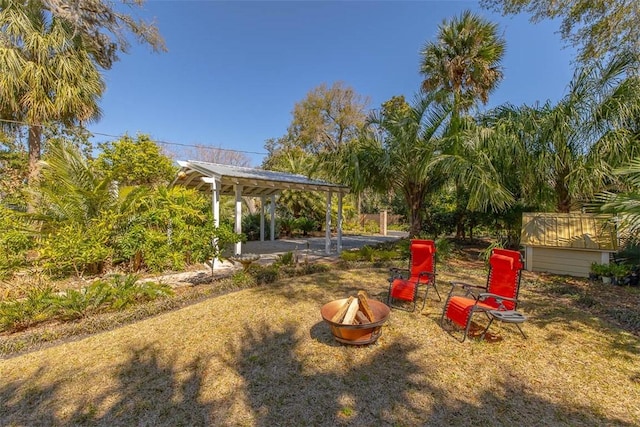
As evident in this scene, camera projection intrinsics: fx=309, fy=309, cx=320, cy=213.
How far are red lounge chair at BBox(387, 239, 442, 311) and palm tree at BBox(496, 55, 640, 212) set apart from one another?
14.7ft

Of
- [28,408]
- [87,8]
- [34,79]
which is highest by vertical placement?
[87,8]

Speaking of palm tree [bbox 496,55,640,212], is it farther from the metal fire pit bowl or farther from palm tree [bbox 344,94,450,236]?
the metal fire pit bowl

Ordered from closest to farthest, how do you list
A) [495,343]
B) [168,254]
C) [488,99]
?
[495,343] < [168,254] < [488,99]

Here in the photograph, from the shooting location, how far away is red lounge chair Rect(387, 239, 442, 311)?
4.89 meters

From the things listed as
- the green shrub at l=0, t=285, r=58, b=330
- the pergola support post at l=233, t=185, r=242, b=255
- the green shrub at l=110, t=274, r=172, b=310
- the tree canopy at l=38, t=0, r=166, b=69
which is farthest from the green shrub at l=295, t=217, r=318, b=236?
the green shrub at l=0, t=285, r=58, b=330

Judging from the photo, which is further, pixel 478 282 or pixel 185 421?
pixel 478 282

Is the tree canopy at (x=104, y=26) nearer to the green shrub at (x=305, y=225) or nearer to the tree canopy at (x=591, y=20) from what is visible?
the green shrub at (x=305, y=225)

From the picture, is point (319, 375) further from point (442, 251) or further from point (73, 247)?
point (442, 251)

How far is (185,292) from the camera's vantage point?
6.03 metres

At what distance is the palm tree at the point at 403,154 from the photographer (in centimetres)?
875

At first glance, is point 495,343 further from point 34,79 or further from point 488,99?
point 34,79

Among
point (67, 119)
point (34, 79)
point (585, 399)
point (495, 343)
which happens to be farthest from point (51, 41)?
point (585, 399)

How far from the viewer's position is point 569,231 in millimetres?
7645

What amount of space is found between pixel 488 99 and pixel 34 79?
15.9 m
